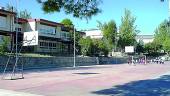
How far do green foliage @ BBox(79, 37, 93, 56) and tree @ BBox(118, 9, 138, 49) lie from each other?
63.2 feet

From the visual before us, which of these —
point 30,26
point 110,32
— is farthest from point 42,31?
point 110,32

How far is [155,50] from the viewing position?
366ft

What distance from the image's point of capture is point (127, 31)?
88.6 metres

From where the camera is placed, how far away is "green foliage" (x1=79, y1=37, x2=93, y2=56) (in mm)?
67931

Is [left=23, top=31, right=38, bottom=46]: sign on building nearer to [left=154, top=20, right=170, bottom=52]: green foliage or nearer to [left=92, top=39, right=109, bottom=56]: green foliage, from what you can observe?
[left=92, top=39, right=109, bottom=56]: green foliage

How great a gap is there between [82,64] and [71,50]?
1861cm

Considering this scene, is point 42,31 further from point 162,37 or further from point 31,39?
point 162,37

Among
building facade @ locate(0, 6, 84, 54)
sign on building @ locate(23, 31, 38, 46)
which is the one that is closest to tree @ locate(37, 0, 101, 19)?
sign on building @ locate(23, 31, 38, 46)

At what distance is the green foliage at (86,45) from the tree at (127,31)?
19267mm

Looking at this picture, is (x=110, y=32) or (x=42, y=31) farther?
(x=110, y=32)

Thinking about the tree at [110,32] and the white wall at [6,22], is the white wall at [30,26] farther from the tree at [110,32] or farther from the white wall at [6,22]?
the tree at [110,32]

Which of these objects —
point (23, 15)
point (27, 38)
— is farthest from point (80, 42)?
point (27, 38)

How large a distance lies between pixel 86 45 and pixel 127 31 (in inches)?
896

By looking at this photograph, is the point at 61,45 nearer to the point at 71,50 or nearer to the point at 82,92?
the point at 71,50
